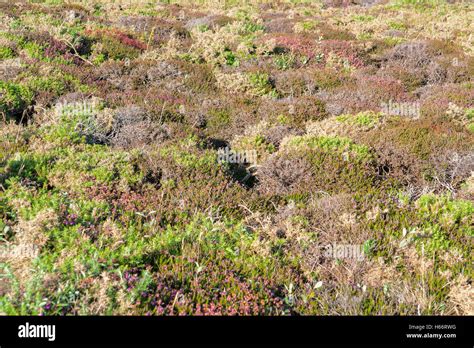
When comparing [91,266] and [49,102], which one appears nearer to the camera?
[91,266]

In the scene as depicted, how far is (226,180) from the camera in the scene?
6.44 meters

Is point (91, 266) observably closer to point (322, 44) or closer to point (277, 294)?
point (277, 294)

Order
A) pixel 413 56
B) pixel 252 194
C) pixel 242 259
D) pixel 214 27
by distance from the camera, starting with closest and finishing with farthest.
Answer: pixel 242 259, pixel 252 194, pixel 413 56, pixel 214 27

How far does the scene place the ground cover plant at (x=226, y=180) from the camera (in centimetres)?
412

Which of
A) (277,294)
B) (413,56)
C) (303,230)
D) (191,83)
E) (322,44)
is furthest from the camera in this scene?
(322,44)

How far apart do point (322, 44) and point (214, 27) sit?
5047 mm

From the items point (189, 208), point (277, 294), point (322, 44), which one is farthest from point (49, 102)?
point (322, 44)

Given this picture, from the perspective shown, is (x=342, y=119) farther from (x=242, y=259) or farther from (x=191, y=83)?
(x=242, y=259)

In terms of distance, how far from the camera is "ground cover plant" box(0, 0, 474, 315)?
13.5ft

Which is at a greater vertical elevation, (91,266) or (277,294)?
(91,266)

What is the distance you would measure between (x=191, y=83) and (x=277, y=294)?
27.2ft

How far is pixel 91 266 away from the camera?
4012 mm

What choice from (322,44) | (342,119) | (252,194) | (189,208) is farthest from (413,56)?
(189,208)

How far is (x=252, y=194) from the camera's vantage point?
624 centimetres
